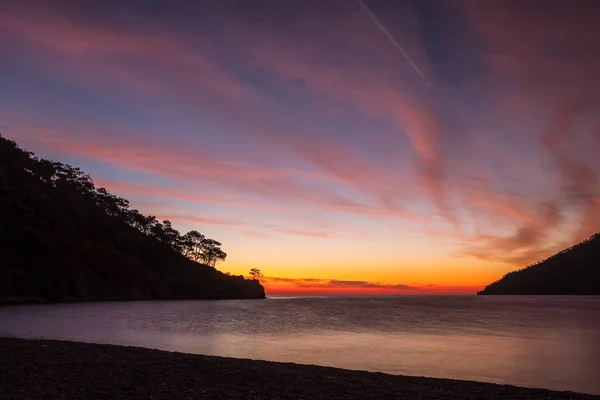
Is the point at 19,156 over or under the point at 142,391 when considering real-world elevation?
over

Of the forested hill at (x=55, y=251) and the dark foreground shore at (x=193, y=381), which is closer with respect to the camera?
the dark foreground shore at (x=193, y=381)

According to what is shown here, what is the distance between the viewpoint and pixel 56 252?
13475cm

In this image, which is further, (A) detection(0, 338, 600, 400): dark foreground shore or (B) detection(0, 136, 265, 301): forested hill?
(B) detection(0, 136, 265, 301): forested hill

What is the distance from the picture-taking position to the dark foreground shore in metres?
16.1

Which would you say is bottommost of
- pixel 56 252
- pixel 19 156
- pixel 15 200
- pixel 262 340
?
pixel 262 340

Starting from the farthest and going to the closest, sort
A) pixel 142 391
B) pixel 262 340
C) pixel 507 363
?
1. pixel 262 340
2. pixel 507 363
3. pixel 142 391

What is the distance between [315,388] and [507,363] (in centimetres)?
2478

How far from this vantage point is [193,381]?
18.4 meters

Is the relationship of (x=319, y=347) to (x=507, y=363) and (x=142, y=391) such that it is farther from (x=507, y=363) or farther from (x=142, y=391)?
(x=142, y=391)

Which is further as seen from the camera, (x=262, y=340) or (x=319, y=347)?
(x=262, y=340)

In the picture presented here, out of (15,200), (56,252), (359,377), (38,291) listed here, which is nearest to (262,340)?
(359,377)

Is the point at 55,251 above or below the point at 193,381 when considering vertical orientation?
above

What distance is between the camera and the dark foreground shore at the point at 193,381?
1609cm

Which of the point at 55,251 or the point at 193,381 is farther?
the point at 55,251
